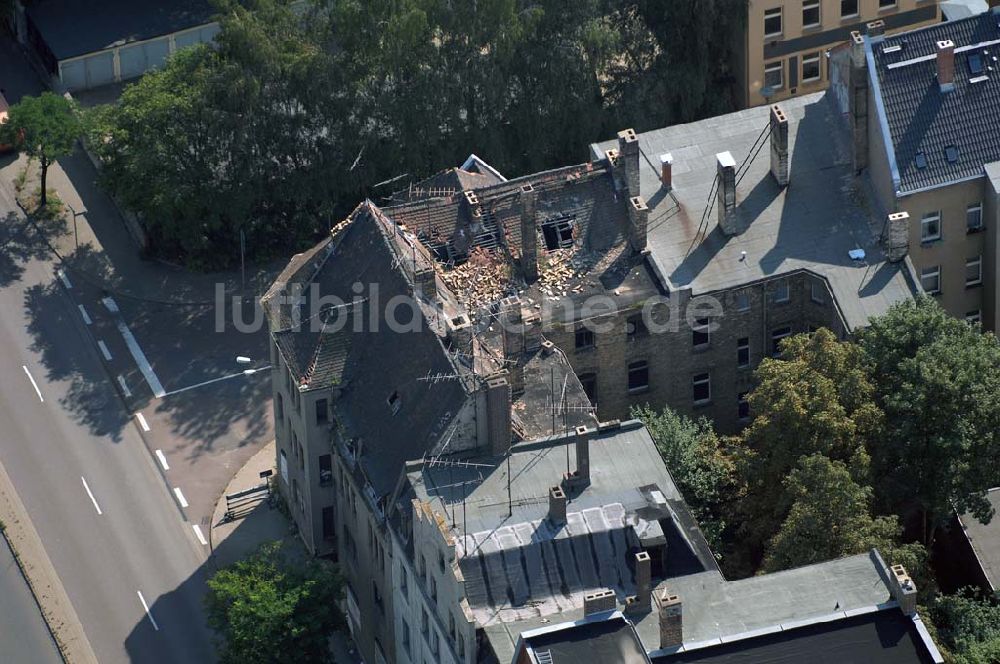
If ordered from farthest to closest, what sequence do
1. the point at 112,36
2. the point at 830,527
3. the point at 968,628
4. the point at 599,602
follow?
the point at 112,36
the point at 830,527
the point at 968,628
the point at 599,602

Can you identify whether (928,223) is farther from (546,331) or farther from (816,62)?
(816,62)

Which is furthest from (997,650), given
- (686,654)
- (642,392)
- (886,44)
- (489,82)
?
(489,82)

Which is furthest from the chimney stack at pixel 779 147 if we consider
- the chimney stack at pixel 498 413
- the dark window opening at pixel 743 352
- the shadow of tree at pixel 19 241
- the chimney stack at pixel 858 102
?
the shadow of tree at pixel 19 241

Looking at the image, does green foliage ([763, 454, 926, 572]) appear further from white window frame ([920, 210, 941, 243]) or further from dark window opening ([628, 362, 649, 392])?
white window frame ([920, 210, 941, 243])

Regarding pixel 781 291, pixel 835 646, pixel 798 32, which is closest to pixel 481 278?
pixel 781 291

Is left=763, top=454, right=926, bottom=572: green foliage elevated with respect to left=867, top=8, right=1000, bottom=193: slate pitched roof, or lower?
lower

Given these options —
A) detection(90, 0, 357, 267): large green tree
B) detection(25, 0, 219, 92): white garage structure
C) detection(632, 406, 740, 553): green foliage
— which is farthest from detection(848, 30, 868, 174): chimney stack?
detection(25, 0, 219, 92): white garage structure
